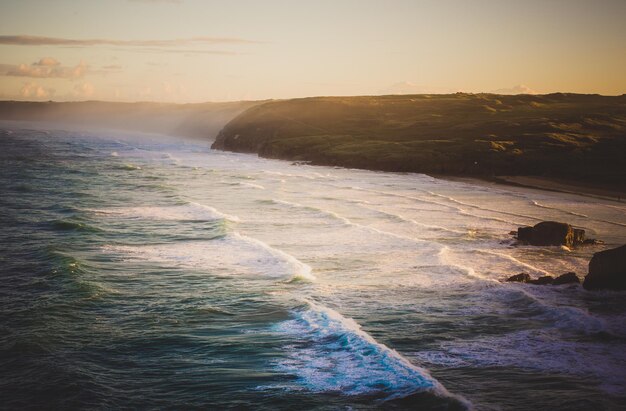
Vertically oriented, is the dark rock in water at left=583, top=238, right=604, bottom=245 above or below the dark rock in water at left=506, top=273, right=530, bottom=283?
above

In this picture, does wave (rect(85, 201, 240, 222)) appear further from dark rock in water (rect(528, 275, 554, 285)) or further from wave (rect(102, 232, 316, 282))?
dark rock in water (rect(528, 275, 554, 285))

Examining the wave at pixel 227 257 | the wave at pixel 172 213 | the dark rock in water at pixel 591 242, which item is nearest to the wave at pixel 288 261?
the wave at pixel 227 257

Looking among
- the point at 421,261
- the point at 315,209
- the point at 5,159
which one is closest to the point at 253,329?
the point at 421,261

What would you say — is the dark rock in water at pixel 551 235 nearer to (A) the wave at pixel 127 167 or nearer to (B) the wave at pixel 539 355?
(B) the wave at pixel 539 355

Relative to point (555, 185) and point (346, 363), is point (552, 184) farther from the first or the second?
point (346, 363)

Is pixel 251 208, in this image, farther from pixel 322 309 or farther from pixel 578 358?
pixel 578 358

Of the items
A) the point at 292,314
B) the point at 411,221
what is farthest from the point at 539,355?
the point at 411,221

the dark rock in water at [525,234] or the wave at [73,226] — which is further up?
the dark rock in water at [525,234]

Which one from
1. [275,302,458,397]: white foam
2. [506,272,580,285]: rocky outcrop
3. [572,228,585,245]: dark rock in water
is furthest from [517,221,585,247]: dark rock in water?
[275,302,458,397]: white foam
